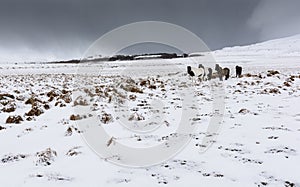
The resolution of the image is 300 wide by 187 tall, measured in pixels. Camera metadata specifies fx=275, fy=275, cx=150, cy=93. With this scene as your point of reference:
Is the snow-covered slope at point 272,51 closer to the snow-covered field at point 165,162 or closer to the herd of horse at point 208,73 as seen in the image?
the herd of horse at point 208,73

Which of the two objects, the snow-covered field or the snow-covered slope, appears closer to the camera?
the snow-covered field

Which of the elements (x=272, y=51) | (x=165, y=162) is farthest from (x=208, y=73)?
(x=272, y=51)

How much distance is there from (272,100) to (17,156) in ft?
30.0

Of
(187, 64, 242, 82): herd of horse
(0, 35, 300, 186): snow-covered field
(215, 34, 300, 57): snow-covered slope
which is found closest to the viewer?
(0, 35, 300, 186): snow-covered field

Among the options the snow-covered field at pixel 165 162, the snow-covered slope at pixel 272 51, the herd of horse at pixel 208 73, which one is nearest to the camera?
the snow-covered field at pixel 165 162

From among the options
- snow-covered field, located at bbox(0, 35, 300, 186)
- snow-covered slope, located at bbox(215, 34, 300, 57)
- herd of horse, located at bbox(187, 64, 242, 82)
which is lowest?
snow-covered field, located at bbox(0, 35, 300, 186)

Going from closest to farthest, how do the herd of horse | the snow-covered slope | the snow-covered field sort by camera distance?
the snow-covered field
the herd of horse
the snow-covered slope

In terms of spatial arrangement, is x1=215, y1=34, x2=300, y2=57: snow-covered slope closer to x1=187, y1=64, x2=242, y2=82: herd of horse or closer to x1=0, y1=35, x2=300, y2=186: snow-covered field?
x1=187, y1=64, x2=242, y2=82: herd of horse

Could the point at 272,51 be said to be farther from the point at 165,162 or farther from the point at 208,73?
the point at 165,162

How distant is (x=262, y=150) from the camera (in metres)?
5.11

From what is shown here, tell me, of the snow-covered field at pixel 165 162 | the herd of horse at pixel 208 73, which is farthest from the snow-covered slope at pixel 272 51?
the snow-covered field at pixel 165 162

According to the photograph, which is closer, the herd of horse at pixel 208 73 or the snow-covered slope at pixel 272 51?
the herd of horse at pixel 208 73

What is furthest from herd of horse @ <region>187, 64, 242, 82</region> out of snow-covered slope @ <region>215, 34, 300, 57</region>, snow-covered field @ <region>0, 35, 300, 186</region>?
snow-covered slope @ <region>215, 34, 300, 57</region>

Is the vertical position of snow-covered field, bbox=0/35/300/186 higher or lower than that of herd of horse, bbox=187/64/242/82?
lower
